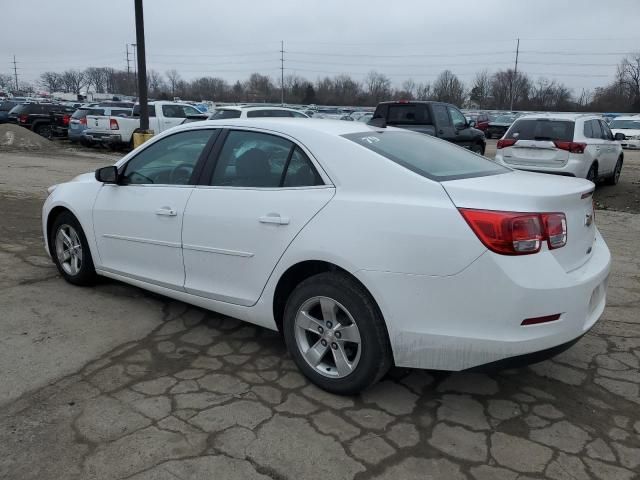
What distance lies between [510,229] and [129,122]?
19.0 m

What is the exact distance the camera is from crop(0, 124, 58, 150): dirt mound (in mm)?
21391

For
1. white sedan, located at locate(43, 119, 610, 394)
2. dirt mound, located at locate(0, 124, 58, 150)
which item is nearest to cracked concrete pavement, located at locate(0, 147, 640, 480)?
white sedan, located at locate(43, 119, 610, 394)

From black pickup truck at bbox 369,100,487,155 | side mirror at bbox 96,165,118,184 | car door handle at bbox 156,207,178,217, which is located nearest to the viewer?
car door handle at bbox 156,207,178,217

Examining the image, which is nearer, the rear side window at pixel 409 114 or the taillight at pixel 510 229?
the taillight at pixel 510 229

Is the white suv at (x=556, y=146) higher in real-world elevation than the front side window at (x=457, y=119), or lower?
lower

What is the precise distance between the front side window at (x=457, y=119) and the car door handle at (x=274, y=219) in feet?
37.7

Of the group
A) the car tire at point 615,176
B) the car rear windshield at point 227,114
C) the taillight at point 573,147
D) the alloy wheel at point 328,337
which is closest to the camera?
the alloy wheel at point 328,337

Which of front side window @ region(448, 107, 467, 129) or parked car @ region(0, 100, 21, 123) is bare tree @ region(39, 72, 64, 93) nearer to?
parked car @ region(0, 100, 21, 123)

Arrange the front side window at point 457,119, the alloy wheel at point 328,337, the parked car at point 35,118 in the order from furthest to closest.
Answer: the parked car at point 35,118 → the front side window at point 457,119 → the alloy wheel at point 328,337

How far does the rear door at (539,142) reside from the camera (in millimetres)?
10430

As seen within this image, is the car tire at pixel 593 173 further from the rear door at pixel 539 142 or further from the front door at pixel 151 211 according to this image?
the front door at pixel 151 211

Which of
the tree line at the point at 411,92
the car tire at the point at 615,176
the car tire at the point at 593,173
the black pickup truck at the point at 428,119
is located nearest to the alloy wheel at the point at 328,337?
the car tire at the point at 593,173

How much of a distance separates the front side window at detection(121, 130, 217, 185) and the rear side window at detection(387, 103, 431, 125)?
10.1 m

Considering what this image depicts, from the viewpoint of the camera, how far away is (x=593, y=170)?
10.9m
